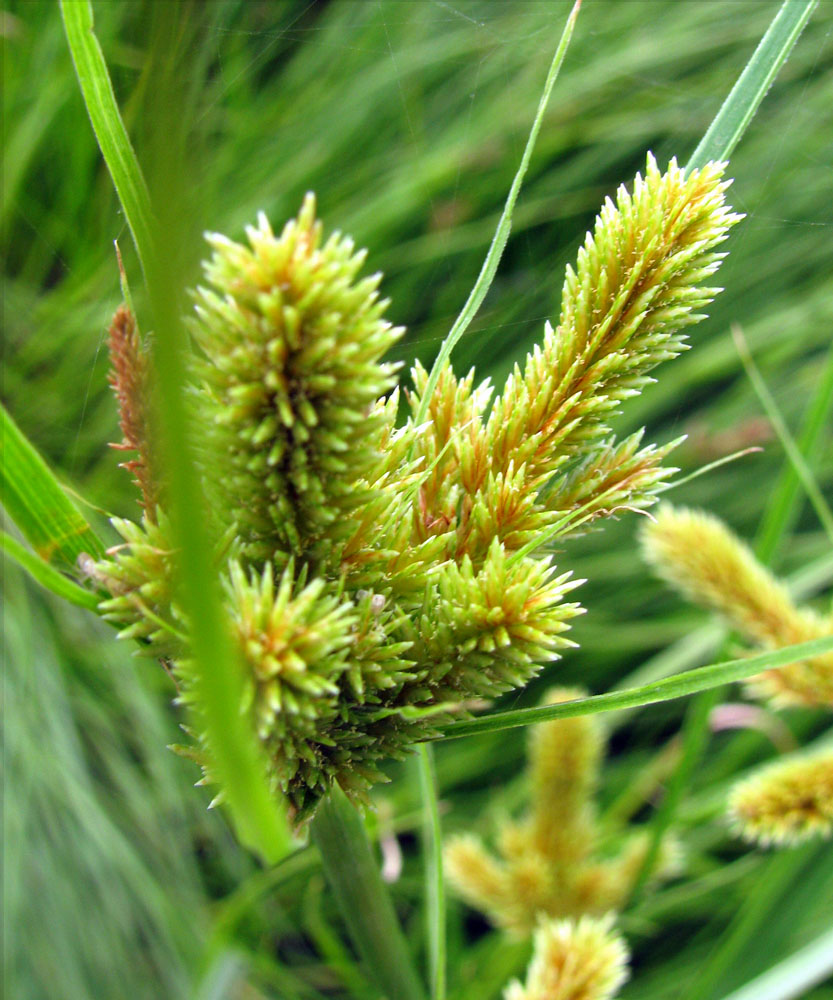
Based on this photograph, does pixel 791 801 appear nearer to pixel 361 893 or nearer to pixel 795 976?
pixel 795 976

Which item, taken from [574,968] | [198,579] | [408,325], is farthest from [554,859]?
[198,579]

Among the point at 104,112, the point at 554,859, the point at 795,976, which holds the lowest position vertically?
the point at 795,976

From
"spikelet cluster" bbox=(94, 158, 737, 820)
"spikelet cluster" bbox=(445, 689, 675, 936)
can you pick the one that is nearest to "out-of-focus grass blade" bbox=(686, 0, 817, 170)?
"spikelet cluster" bbox=(94, 158, 737, 820)

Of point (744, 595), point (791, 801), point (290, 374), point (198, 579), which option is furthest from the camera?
point (744, 595)

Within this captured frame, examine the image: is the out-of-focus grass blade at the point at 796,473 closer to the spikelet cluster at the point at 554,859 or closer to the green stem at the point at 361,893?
the spikelet cluster at the point at 554,859

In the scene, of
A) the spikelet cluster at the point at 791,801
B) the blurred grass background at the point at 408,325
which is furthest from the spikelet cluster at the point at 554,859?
the blurred grass background at the point at 408,325
